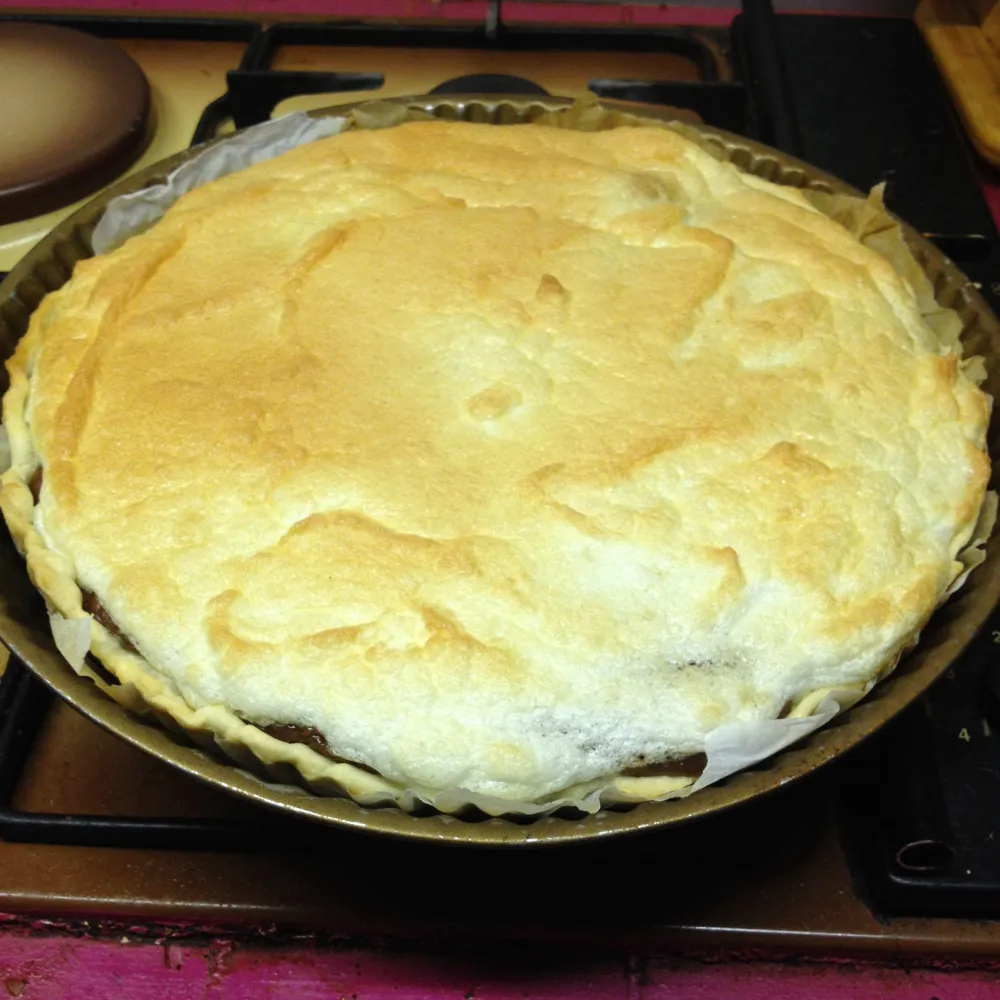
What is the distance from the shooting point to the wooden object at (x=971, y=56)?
233 cm

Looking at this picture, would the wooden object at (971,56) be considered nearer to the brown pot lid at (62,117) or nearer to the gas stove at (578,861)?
the gas stove at (578,861)

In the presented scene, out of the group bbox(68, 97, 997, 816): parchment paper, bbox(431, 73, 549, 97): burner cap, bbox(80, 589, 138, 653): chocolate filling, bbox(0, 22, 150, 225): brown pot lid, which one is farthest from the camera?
bbox(431, 73, 549, 97): burner cap

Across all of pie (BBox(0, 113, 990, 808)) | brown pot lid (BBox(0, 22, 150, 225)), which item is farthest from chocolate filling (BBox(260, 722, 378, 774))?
brown pot lid (BBox(0, 22, 150, 225))

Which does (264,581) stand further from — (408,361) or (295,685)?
(408,361)

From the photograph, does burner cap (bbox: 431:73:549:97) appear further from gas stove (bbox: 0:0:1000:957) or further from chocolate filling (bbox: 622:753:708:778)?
chocolate filling (bbox: 622:753:708:778)

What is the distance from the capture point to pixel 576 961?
4.27 feet

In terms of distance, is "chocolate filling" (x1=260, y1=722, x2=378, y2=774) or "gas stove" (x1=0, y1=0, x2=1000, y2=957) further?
"gas stove" (x1=0, y1=0, x2=1000, y2=957)

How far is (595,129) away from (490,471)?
99 cm

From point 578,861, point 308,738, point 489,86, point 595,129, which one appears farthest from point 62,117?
point 578,861

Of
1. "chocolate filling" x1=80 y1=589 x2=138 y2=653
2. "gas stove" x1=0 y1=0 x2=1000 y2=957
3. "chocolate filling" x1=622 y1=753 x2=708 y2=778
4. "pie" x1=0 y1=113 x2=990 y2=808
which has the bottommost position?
"gas stove" x1=0 y1=0 x2=1000 y2=957

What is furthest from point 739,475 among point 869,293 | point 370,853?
point 370,853

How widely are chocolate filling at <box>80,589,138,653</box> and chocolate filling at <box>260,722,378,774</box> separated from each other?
0.72 ft

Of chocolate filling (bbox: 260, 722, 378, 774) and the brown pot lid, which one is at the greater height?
the brown pot lid

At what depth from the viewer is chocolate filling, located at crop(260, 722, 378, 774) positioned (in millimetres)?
1097
